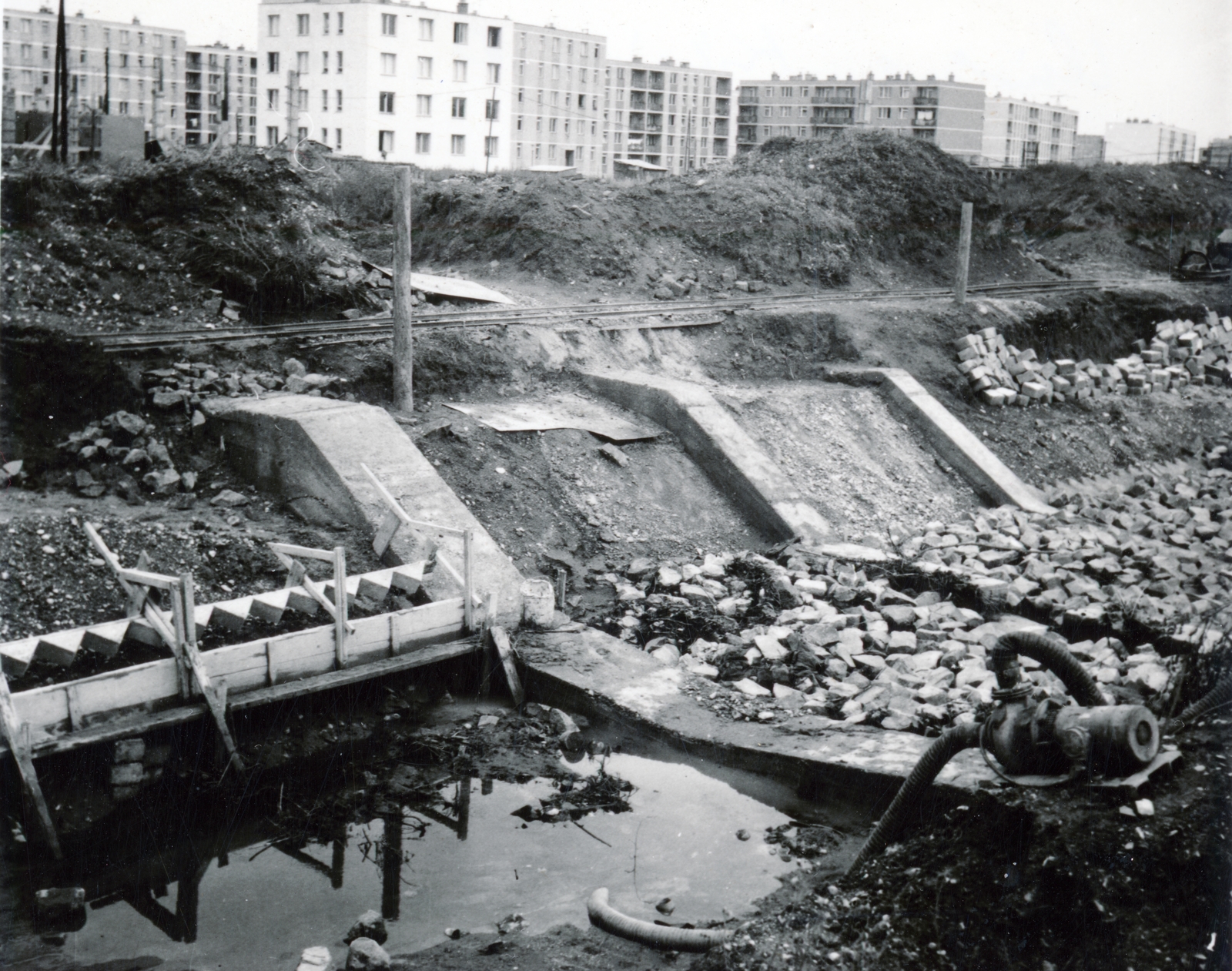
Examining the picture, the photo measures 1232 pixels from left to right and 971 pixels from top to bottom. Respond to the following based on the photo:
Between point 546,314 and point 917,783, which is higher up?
point 546,314

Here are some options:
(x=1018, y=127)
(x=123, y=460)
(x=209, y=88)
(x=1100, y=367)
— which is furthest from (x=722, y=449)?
(x=1018, y=127)

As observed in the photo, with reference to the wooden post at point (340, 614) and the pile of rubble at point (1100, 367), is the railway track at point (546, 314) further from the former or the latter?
the wooden post at point (340, 614)

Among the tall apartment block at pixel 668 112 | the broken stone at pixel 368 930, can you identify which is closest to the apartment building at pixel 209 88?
the tall apartment block at pixel 668 112

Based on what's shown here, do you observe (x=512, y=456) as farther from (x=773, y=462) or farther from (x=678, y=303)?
(x=678, y=303)

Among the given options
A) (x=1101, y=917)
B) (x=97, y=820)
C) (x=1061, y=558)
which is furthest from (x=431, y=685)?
(x=1061, y=558)

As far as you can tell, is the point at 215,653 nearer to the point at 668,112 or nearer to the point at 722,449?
the point at 722,449

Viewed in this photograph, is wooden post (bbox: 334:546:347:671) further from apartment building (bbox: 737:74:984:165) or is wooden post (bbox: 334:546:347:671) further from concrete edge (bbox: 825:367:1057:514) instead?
apartment building (bbox: 737:74:984:165)
